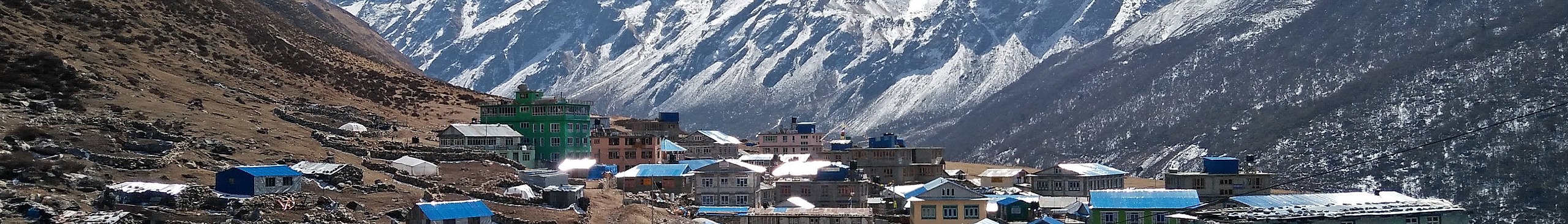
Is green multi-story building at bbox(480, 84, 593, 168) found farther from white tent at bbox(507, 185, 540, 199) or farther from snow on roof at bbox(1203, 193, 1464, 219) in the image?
snow on roof at bbox(1203, 193, 1464, 219)

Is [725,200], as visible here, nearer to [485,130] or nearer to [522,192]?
[485,130]

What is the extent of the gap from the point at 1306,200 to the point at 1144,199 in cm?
845

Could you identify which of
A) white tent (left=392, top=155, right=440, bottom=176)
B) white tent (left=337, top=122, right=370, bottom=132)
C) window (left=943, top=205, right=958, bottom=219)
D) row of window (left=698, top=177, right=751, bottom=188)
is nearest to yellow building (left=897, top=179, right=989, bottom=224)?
window (left=943, top=205, right=958, bottom=219)

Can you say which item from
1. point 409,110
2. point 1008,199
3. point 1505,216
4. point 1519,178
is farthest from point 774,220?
point 1519,178

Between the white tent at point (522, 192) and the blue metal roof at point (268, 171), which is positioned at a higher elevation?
the blue metal roof at point (268, 171)

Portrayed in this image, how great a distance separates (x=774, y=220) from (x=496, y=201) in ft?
53.8

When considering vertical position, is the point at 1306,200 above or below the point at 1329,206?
above

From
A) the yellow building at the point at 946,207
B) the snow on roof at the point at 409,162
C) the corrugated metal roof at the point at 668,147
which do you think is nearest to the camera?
the snow on roof at the point at 409,162

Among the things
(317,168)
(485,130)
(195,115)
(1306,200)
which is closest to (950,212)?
(1306,200)

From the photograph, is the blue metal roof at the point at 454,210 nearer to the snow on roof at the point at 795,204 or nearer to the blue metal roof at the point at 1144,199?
the snow on roof at the point at 795,204

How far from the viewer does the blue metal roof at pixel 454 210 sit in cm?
7712

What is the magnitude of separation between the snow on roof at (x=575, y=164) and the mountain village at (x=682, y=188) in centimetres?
21

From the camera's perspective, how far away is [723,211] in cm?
10112

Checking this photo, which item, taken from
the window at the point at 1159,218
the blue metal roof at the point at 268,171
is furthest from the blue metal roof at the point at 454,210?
the window at the point at 1159,218
